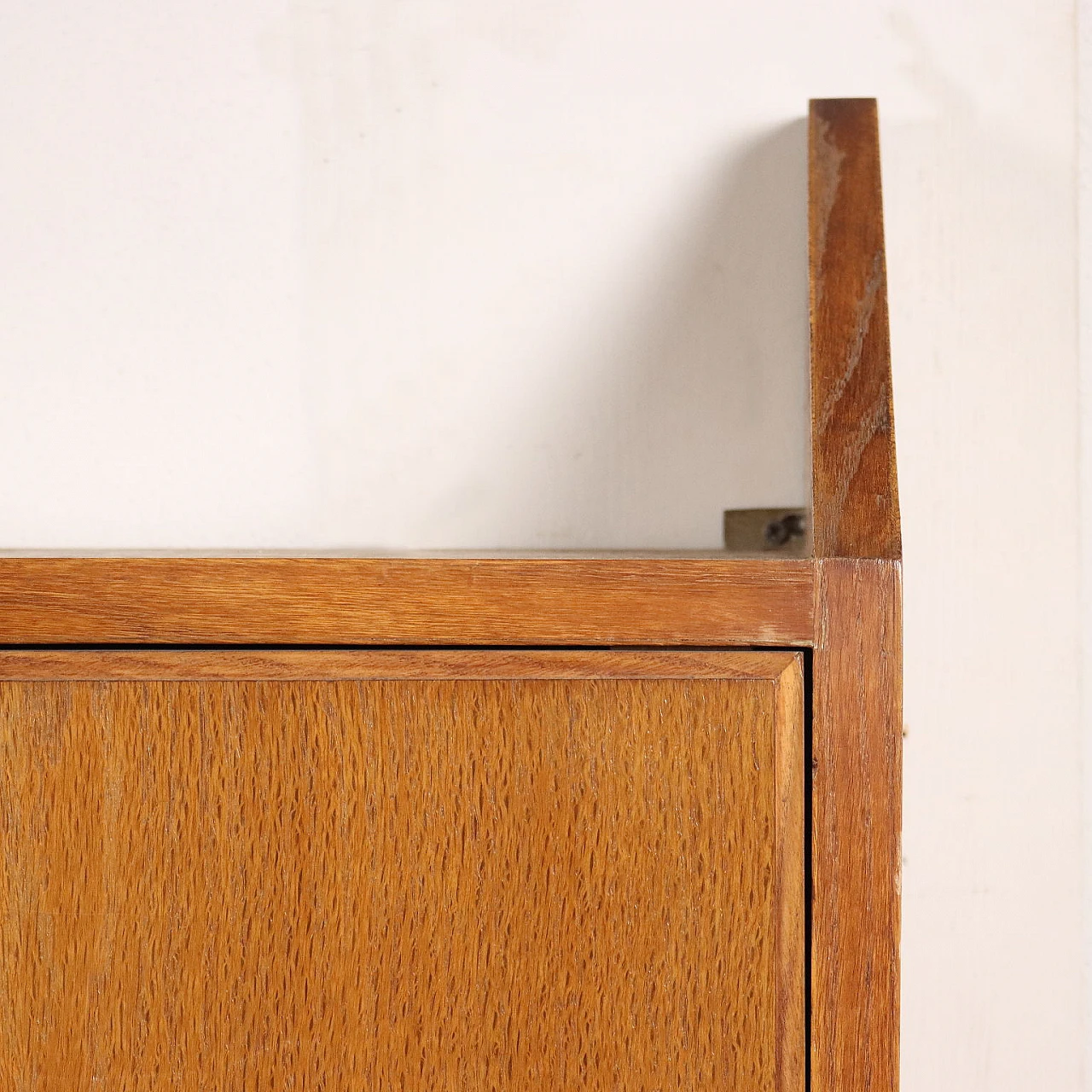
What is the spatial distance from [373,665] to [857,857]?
0.17 meters

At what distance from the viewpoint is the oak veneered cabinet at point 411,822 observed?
1.01ft

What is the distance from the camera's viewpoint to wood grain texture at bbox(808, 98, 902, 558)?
32cm

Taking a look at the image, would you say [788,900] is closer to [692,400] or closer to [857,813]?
[857,813]

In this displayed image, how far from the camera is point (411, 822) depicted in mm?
309

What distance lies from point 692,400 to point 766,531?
8 cm

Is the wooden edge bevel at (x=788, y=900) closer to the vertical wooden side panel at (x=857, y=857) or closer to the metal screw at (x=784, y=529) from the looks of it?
the vertical wooden side panel at (x=857, y=857)

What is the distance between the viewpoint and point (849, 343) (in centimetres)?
36

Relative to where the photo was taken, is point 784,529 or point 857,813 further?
point 784,529

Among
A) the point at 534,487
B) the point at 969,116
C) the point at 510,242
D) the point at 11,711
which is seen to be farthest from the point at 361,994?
the point at 969,116

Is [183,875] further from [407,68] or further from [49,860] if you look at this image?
[407,68]

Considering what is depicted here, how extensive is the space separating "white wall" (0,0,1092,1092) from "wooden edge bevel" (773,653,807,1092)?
0.20 m

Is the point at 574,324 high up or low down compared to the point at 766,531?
up

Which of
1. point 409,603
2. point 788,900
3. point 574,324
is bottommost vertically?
point 788,900

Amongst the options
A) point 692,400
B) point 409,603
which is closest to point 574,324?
point 692,400
